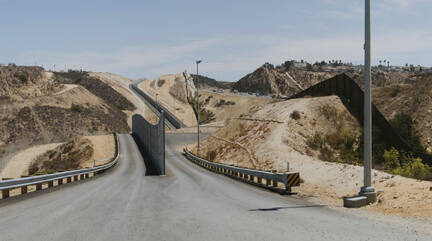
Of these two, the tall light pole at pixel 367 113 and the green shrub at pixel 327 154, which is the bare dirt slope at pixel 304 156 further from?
the tall light pole at pixel 367 113

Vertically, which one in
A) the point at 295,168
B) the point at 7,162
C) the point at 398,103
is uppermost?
the point at 398,103

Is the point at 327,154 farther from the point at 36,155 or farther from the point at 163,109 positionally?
the point at 163,109

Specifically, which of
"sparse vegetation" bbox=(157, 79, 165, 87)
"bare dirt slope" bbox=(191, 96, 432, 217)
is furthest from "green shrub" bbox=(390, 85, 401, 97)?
"sparse vegetation" bbox=(157, 79, 165, 87)

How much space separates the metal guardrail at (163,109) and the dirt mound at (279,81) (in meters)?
48.0

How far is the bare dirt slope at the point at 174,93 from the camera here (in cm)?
13188

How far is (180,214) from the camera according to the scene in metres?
9.99

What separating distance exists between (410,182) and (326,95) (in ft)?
93.9

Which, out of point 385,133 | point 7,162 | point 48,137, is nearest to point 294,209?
point 385,133

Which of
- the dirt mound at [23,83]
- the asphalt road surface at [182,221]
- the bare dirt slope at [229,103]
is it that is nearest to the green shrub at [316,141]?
the asphalt road surface at [182,221]

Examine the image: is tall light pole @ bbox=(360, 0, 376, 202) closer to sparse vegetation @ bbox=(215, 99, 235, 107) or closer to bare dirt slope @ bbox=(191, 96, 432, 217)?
bare dirt slope @ bbox=(191, 96, 432, 217)

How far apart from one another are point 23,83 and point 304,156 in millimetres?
100736

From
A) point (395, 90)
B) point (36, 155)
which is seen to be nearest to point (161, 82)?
point (36, 155)

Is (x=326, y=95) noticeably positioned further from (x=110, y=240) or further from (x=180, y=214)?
(x=110, y=240)

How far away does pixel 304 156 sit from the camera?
27.6 meters
